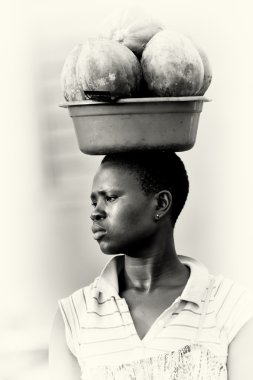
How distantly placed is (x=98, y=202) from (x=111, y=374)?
1.85ft

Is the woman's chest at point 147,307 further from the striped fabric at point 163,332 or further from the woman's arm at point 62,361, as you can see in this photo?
the woman's arm at point 62,361

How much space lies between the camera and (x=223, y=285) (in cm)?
295

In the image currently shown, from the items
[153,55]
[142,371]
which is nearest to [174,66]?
[153,55]

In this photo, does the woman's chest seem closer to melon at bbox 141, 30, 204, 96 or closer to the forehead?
the forehead

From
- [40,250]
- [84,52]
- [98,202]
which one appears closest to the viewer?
[84,52]

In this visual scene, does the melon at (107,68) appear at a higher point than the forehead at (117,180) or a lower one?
higher

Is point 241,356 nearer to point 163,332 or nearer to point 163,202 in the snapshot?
point 163,332

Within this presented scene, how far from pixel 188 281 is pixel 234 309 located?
0.59ft

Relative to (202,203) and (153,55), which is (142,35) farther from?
(202,203)

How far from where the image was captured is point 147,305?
291 centimetres

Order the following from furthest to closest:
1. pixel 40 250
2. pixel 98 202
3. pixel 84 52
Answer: pixel 40 250 → pixel 98 202 → pixel 84 52

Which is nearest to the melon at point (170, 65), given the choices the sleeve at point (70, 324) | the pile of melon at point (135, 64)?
the pile of melon at point (135, 64)

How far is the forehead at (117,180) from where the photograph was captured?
281 cm

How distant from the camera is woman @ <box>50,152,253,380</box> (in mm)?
2777
